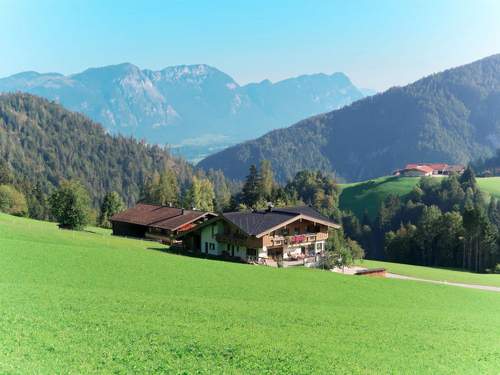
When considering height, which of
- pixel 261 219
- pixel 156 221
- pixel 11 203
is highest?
pixel 11 203

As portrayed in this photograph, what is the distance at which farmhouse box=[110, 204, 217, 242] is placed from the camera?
71188mm

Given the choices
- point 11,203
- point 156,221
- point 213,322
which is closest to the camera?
point 213,322

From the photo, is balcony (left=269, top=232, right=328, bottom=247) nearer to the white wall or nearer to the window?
the window

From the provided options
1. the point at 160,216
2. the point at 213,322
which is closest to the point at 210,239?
the point at 160,216

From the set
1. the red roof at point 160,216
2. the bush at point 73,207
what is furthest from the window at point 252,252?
the bush at point 73,207

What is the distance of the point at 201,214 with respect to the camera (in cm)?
7344

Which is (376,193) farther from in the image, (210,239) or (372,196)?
(210,239)

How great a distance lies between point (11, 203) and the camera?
114 metres

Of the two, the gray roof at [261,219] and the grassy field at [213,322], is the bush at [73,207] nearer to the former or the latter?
the gray roof at [261,219]

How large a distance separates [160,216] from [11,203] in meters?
55.4

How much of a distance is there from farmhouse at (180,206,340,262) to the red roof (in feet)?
13.4

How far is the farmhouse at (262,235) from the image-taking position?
58.8 meters

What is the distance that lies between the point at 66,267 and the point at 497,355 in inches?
1089

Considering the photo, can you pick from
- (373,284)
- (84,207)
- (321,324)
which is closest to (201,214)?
(84,207)
